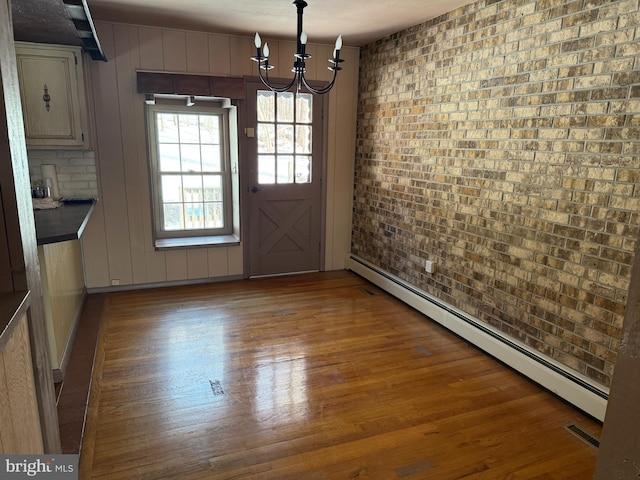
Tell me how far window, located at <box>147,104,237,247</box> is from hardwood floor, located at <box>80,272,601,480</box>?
1170 mm

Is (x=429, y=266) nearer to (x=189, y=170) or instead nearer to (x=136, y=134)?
(x=189, y=170)

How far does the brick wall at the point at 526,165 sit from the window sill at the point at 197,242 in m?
1.87

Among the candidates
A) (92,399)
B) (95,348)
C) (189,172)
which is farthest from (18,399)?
(189,172)

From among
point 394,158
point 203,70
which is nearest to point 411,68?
point 394,158

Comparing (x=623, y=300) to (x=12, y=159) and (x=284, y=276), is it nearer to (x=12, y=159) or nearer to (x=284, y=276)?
(x=12, y=159)

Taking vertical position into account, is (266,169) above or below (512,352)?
above

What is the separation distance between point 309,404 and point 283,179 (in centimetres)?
289

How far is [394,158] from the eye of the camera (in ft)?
14.1

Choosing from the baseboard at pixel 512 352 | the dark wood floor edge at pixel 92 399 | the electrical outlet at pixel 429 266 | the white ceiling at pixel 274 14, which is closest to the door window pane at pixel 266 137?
the white ceiling at pixel 274 14

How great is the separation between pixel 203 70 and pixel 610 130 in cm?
356

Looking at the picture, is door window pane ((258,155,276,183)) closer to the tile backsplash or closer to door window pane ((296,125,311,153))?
door window pane ((296,125,311,153))

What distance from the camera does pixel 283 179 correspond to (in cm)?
485

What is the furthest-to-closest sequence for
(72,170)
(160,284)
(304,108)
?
(304,108) < (160,284) < (72,170)

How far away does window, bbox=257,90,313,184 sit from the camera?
15.1 ft
